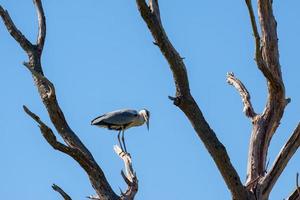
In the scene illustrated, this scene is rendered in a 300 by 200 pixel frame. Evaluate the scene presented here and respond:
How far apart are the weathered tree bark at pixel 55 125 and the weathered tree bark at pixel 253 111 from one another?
116 centimetres

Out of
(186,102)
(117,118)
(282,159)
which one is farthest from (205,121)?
(117,118)

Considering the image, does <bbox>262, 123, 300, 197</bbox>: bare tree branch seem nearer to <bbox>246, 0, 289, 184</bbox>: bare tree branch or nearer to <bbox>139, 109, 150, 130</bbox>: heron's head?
<bbox>246, 0, 289, 184</bbox>: bare tree branch

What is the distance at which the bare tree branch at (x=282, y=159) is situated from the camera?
30.0ft

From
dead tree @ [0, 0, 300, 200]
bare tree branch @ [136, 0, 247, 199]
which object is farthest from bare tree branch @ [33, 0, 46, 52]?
bare tree branch @ [136, 0, 247, 199]

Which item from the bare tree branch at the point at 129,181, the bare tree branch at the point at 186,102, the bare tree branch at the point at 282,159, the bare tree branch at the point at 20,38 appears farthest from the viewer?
the bare tree branch at the point at 129,181

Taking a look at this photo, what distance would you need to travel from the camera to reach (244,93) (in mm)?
10680

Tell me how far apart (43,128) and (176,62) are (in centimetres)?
145

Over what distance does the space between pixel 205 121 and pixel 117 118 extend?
9919mm

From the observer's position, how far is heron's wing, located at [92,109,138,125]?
59.8ft

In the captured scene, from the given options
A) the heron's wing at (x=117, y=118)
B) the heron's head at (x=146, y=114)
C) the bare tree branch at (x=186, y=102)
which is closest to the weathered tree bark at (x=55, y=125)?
the bare tree branch at (x=186, y=102)

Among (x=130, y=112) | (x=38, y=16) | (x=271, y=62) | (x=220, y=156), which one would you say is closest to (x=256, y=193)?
(x=220, y=156)

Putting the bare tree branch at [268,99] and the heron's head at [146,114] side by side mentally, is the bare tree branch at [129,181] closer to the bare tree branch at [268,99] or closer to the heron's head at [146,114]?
the bare tree branch at [268,99]

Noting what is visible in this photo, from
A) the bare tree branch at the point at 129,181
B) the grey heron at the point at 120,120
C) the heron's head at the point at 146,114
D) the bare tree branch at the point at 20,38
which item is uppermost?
the heron's head at the point at 146,114

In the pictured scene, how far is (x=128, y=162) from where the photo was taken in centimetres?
1117
